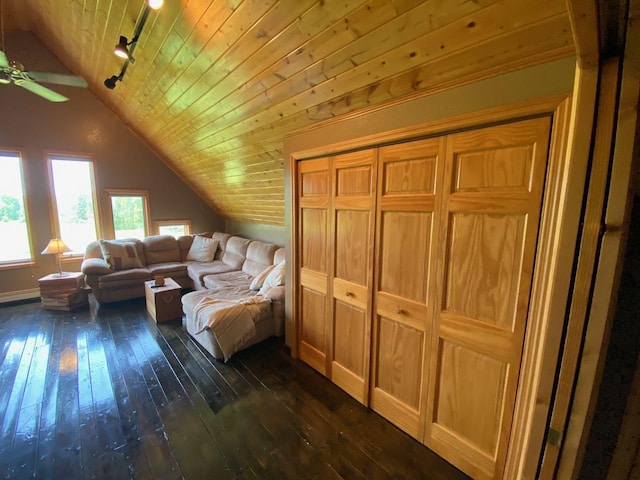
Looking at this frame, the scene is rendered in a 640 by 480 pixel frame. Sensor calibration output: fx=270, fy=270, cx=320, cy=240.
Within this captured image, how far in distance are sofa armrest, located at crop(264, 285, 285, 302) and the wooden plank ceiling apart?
1289mm

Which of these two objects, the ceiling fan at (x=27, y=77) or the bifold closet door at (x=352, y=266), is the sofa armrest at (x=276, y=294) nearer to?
the bifold closet door at (x=352, y=266)

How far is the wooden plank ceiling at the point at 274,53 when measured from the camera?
3.60 ft

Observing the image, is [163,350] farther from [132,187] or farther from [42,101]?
[42,101]

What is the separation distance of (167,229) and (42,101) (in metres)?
2.53

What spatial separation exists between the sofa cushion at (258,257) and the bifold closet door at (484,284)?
9.58 ft

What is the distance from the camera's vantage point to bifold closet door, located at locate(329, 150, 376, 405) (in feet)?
5.98

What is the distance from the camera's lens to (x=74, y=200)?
4406 millimetres

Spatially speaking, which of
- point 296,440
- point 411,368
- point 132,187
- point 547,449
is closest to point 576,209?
point 547,449

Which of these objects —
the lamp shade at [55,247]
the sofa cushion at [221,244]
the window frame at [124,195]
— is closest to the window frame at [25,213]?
the lamp shade at [55,247]

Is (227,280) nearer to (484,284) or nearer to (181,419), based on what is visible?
(181,419)

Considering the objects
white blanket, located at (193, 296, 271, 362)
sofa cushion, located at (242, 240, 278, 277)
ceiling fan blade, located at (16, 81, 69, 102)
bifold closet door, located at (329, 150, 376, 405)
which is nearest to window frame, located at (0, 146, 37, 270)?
ceiling fan blade, located at (16, 81, 69, 102)

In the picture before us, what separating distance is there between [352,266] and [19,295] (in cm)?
509

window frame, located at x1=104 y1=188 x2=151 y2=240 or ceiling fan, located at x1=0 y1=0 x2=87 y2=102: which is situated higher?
→ ceiling fan, located at x1=0 y1=0 x2=87 y2=102

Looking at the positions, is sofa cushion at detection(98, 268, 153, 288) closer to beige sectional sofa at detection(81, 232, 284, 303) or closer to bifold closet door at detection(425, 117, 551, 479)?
beige sectional sofa at detection(81, 232, 284, 303)
